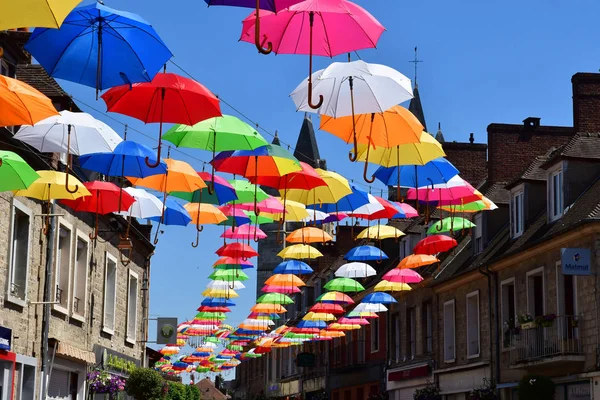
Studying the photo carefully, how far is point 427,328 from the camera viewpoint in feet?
118

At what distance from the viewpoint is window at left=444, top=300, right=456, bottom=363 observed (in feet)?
109

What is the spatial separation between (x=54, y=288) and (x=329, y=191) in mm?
7253

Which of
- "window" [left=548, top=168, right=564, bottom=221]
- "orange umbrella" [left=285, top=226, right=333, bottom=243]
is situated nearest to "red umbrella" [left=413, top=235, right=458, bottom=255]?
"orange umbrella" [left=285, top=226, right=333, bottom=243]

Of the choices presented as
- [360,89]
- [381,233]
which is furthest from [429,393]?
[360,89]

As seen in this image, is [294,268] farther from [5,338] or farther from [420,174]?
[420,174]

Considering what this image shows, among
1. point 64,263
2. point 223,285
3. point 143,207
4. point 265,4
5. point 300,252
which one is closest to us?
point 265,4

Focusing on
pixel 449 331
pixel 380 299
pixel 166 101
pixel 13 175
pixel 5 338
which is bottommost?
pixel 5 338

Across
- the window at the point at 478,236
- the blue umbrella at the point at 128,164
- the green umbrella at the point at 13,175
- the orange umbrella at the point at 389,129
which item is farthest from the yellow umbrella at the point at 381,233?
the green umbrella at the point at 13,175

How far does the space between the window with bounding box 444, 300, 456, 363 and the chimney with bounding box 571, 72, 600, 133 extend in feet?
24.5

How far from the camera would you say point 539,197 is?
28.7m

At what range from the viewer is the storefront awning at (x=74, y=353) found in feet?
72.3

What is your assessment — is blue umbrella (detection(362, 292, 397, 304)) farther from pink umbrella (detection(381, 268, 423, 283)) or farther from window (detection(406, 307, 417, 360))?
window (detection(406, 307, 417, 360))

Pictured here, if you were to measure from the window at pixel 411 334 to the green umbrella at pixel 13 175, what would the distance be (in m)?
24.5

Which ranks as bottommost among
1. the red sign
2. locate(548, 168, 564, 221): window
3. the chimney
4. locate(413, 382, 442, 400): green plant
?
locate(413, 382, 442, 400): green plant
